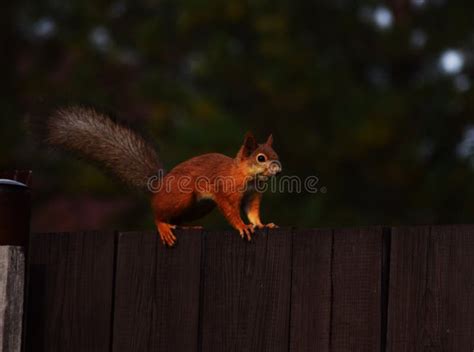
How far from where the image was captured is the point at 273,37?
766 cm

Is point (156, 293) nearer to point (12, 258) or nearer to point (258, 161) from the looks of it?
point (12, 258)

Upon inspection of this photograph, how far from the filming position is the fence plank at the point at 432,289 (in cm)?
199

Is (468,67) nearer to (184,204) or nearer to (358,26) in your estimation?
(358,26)

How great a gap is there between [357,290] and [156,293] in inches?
26.0

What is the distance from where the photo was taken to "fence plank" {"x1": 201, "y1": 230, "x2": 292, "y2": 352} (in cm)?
231

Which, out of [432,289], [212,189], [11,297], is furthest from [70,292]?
[432,289]

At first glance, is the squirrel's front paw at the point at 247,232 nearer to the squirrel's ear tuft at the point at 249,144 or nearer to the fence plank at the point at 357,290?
the fence plank at the point at 357,290

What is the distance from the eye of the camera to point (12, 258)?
100 inches

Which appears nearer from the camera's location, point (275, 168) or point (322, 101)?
point (275, 168)

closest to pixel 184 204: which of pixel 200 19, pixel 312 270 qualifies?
pixel 312 270

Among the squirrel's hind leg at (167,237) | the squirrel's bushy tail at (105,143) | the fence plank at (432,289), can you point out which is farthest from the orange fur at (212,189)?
the fence plank at (432,289)

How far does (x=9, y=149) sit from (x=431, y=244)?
7526mm

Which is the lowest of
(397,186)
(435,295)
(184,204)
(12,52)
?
(435,295)

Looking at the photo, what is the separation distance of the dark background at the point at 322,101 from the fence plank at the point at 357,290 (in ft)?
13.2
